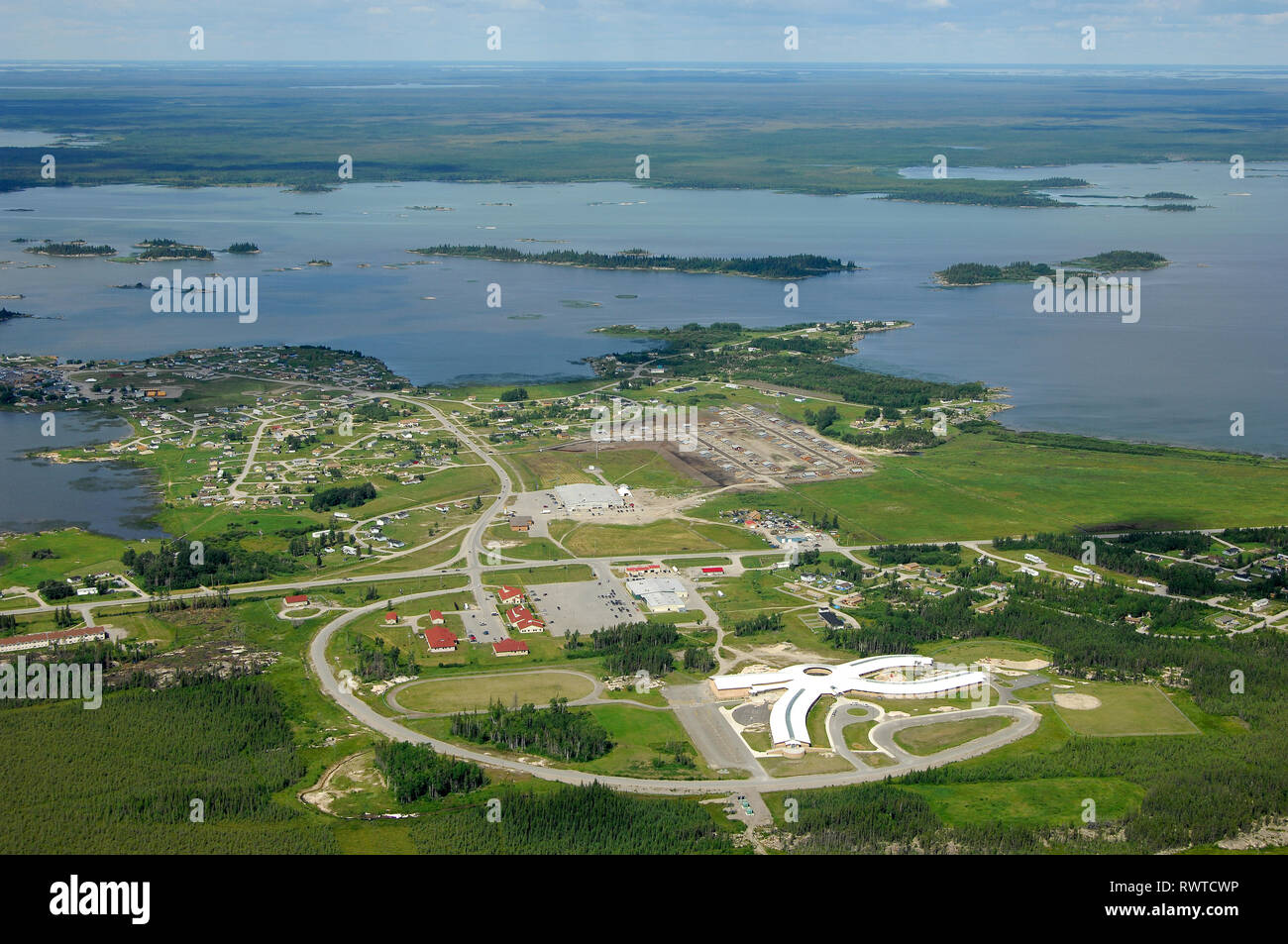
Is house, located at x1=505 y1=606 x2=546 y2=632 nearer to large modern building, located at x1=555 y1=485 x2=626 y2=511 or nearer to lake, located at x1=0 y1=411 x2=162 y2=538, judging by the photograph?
large modern building, located at x1=555 y1=485 x2=626 y2=511

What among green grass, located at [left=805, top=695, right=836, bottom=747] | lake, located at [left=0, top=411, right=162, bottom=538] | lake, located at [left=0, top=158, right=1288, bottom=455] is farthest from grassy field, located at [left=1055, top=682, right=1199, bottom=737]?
lake, located at [left=0, top=411, right=162, bottom=538]

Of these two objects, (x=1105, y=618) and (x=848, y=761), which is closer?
(x=848, y=761)

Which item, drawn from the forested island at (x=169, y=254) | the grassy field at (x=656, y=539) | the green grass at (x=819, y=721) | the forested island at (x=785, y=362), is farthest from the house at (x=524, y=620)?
the forested island at (x=169, y=254)

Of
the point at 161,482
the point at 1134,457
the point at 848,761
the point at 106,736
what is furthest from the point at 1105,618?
the point at 161,482

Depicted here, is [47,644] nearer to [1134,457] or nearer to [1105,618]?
[1105,618]

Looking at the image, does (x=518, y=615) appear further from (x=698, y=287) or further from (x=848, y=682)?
(x=698, y=287)

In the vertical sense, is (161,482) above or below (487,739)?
above
